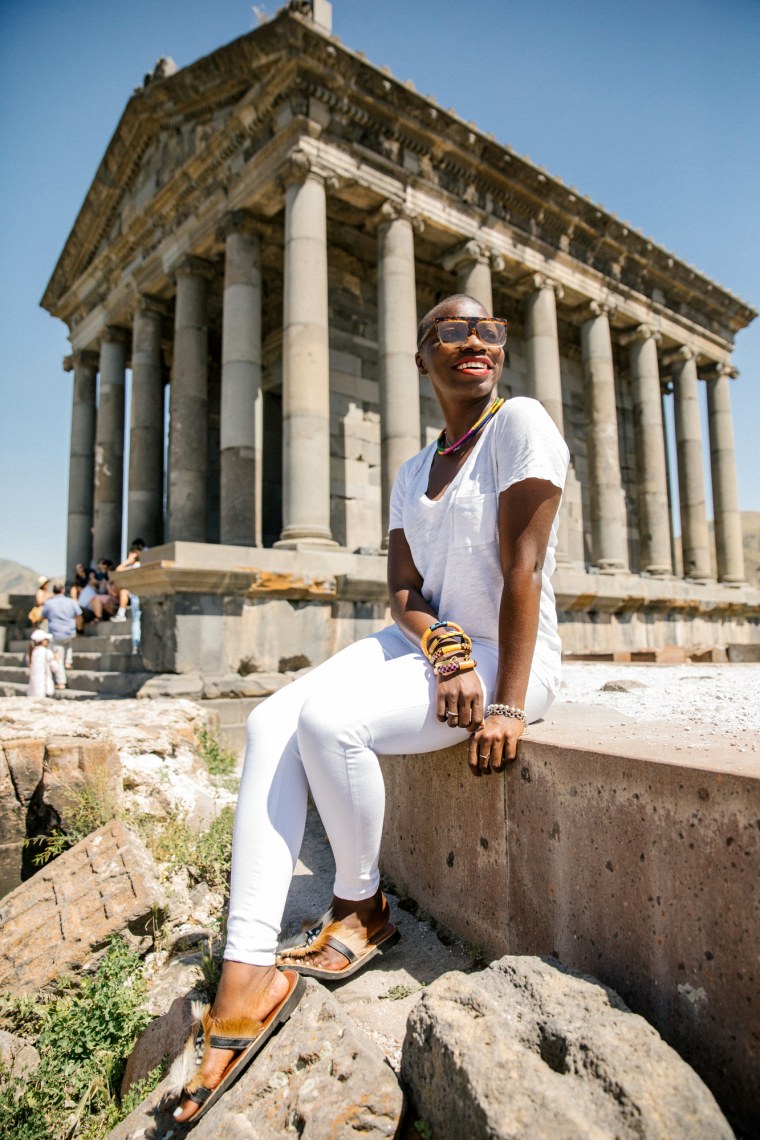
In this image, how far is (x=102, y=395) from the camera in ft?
54.6

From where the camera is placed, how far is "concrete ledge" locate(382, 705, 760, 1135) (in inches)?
61.3

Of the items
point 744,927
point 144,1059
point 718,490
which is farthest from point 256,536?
point 718,490

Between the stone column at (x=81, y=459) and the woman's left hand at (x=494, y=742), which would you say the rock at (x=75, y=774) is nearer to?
the woman's left hand at (x=494, y=742)

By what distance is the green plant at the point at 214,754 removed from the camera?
212 inches

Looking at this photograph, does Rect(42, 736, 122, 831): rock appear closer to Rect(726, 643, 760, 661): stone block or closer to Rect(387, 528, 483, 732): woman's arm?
Rect(387, 528, 483, 732): woman's arm

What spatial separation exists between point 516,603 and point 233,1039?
1414 mm

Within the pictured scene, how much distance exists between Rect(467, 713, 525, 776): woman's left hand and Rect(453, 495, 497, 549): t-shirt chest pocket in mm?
604

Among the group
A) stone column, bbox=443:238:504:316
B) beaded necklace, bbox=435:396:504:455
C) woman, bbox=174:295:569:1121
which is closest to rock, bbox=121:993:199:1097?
woman, bbox=174:295:569:1121

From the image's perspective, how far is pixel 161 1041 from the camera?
7.20ft

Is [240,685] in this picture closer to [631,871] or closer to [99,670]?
[99,670]

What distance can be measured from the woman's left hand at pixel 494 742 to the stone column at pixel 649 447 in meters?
15.7

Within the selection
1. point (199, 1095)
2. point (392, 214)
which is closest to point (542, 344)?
point (392, 214)

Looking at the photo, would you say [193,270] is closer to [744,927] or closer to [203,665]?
[203,665]

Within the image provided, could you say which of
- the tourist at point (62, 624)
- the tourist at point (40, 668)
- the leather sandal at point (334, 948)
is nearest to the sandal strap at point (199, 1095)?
the leather sandal at point (334, 948)
